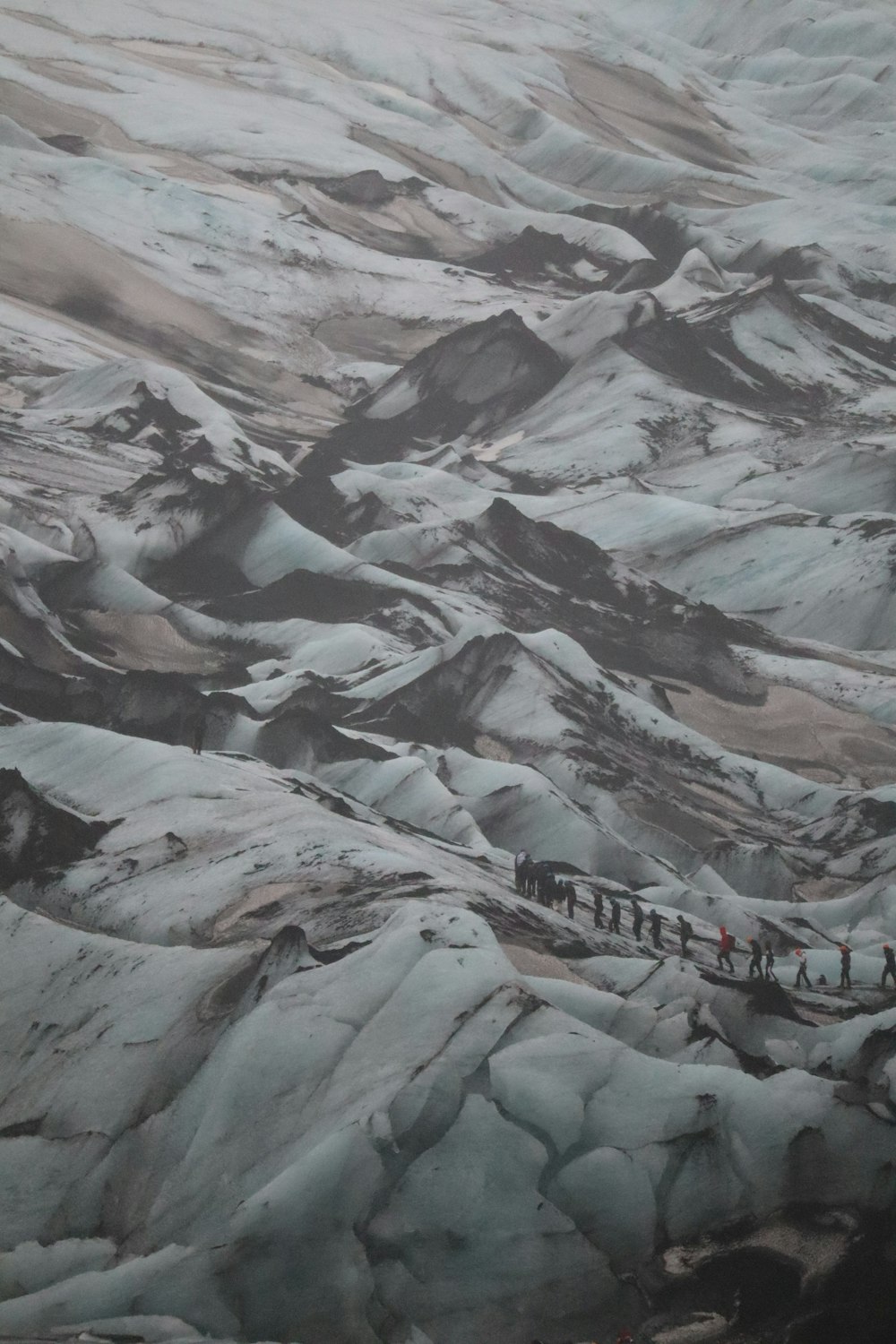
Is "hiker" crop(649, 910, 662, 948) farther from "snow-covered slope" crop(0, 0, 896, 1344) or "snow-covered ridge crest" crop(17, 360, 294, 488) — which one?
"snow-covered ridge crest" crop(17, 360, 294, 488)

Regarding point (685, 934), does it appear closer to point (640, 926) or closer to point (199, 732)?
point (640, 926)

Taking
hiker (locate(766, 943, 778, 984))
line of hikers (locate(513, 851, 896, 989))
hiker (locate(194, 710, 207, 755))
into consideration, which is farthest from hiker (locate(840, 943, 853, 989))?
hiker (locate(194, 710, 207, 755))

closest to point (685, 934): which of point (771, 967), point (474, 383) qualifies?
point (771, 967)

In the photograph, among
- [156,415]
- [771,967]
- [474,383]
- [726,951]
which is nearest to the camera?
[726,951]

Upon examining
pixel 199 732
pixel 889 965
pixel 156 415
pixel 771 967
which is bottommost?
pixel 156 415

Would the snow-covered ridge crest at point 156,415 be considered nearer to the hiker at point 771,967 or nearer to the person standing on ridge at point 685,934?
the person standing on ridge at point 685,934

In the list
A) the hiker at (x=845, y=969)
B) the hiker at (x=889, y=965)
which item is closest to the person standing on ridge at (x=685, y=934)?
the hiker at (x=845, y=969)

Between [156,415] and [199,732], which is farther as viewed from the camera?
[156,415]
